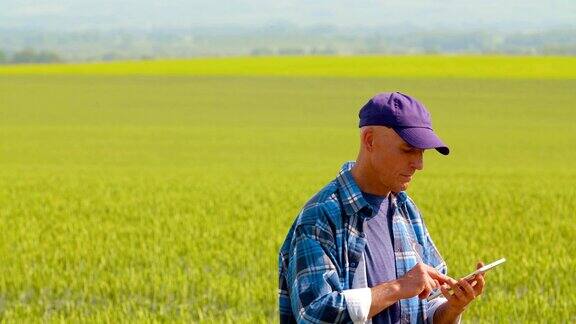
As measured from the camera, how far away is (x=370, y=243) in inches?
141

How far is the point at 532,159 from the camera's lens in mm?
33094

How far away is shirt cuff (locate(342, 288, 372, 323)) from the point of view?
3.43 m

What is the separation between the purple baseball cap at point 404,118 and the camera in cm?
348

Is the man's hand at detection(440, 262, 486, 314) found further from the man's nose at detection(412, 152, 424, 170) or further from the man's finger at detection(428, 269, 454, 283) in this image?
the man's nose at detection(412, 152, 424, 170)

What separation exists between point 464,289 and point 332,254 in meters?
0.42

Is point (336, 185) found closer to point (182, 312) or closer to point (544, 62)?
point (182, 312)

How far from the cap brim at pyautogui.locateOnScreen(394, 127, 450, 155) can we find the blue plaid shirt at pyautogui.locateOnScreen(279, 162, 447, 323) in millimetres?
216

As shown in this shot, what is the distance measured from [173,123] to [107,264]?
35.9m

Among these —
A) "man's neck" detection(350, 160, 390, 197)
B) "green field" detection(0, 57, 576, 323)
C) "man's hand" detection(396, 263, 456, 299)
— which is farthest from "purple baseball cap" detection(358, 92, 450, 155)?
"green field" detection(0, 57, 576, 323)

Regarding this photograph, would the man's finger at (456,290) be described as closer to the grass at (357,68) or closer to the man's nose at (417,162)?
the man's nose at (417,162)

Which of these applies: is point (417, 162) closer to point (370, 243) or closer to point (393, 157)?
point (393, 157)

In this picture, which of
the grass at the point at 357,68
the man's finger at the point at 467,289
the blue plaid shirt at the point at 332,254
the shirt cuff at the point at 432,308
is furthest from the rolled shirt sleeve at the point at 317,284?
the grass at the point at 357,68

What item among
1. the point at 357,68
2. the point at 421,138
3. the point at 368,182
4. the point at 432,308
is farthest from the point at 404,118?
the point at 357,68

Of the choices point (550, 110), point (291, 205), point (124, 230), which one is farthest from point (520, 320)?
point (550, 110)
